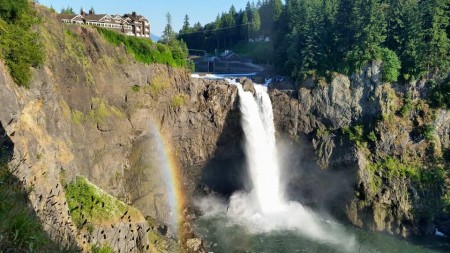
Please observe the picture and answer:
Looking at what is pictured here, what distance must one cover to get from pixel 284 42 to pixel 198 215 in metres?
34.3

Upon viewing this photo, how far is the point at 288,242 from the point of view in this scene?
35156 millimetres

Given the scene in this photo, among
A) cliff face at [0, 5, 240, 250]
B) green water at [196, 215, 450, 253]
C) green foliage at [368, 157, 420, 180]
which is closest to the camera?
cliff face at [0, 5, 240, 250]

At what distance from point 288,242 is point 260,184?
10902 millimetres

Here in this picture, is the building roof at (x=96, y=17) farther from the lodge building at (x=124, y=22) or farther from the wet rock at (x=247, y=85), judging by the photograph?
the wet rock at (x=247, y=85)

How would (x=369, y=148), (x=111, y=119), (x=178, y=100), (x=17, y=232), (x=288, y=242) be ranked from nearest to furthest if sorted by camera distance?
(x=17, y=232), (x=111, y=119), (x=288, y=242), (x=178, y=100), (x=369, y=148)

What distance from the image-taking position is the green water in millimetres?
34094

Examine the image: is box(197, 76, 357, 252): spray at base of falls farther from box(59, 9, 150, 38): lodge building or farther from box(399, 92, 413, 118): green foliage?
box(399, 92, 413, 118): green foliage

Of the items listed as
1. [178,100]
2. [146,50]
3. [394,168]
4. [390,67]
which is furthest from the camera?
[390,67]

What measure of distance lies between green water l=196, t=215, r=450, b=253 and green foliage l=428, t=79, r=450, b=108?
15226 millimetres

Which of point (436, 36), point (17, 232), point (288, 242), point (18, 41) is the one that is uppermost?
point (436, 36)

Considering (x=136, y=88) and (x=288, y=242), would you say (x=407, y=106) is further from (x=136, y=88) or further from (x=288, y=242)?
(x=136, y=88)

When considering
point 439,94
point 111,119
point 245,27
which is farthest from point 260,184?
point 245,27

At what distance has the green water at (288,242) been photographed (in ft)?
112

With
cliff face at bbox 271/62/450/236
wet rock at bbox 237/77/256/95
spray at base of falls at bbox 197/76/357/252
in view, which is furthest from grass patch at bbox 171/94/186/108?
cliff face at bbox 271/62/450/236
